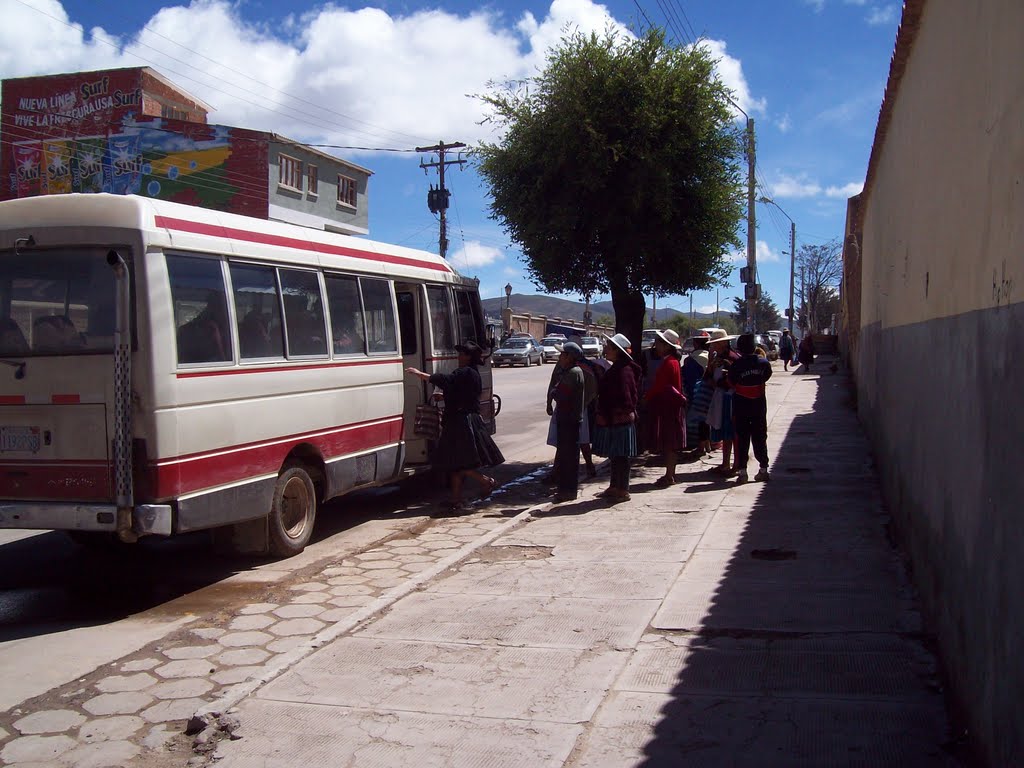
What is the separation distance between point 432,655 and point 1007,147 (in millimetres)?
3881

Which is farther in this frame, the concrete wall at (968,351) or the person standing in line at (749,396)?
the person standing in line at (749,396)

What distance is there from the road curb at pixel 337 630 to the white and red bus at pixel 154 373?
136 cm

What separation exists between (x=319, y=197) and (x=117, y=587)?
39631 millimetres

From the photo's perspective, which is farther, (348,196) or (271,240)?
(348,196)

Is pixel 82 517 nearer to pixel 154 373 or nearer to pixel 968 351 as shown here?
pixel 154 373

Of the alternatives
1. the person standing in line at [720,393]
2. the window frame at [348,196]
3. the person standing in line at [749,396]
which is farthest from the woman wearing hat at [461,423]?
the window frame at [348,196]

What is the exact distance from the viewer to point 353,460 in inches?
344

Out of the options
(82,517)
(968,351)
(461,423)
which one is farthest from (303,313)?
(968,351)

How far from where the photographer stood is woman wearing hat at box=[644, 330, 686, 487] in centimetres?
1057

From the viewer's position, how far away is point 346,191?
154 ft

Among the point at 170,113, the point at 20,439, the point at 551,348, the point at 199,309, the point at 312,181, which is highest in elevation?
the point at 170,113

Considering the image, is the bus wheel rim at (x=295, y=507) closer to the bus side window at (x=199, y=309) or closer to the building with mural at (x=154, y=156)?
the bus side window at (x=199, y=309)

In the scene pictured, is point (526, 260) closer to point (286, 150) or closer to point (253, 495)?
point (253, 495)

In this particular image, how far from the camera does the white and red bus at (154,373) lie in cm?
618
